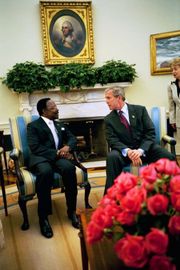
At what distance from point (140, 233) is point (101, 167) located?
3.17 meters

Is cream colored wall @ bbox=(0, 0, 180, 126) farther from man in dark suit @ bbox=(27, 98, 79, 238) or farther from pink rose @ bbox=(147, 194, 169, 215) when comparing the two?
pink rose @ bbox=(147, 194, 169, 215)

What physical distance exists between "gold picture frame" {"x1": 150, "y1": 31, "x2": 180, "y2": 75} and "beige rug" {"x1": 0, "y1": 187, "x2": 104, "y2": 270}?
120 inches

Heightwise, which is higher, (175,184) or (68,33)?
(68,33)

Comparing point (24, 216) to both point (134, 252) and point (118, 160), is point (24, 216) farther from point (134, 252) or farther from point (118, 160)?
point (134, 252)

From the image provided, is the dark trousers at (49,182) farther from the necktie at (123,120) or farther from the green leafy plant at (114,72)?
the green leafy plant at (114,72)

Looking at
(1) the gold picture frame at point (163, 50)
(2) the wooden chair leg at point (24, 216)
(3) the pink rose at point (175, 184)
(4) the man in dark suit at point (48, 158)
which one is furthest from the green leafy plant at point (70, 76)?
(3) the pink rose at point (175, 184)

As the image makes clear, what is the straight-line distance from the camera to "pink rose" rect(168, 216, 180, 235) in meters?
0.85

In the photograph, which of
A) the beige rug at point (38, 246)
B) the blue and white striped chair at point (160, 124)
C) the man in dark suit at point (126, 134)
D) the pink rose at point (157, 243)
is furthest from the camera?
the blue and white striped chair at point (160, 124)

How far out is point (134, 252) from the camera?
795 millimetres

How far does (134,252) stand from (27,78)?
10.9ft

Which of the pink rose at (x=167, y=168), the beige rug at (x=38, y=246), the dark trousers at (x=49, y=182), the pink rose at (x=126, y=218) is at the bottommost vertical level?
the beige rug at (x=38, y=246)

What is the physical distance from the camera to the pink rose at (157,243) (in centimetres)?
79

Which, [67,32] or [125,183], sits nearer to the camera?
[125,183]

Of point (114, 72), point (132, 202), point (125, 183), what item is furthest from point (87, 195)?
point (114, 72)
